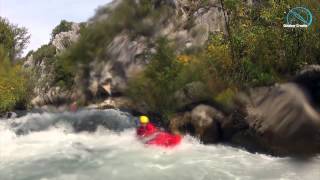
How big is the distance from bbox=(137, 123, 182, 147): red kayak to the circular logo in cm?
541

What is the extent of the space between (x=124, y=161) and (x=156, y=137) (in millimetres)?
1761

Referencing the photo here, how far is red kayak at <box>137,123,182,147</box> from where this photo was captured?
12617 millimetres

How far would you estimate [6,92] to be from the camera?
2322 centimetres

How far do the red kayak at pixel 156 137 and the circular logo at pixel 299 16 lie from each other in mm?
5407

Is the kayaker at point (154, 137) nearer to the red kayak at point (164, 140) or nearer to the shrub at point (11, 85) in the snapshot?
the red kayak at point (164, 140)

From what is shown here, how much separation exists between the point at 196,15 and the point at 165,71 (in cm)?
860

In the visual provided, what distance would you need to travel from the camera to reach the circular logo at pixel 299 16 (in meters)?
13.9

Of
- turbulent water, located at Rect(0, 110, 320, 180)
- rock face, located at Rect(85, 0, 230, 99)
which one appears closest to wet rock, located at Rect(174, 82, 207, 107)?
turbulent water, located at Rect(0, 110, 320, 180)

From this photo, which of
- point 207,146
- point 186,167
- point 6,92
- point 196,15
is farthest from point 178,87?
point 6,92

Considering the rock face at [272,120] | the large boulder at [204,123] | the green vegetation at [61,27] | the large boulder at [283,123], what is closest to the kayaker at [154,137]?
the large boulder at [204,123]

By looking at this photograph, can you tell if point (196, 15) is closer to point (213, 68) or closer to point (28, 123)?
point (213, 68)

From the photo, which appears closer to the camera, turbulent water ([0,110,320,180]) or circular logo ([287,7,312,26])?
turbulent water ([0,110,320,180])

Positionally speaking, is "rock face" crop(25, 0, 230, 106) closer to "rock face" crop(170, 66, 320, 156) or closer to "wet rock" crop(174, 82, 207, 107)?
"wet rock" crop(174, 82, 207, 107)

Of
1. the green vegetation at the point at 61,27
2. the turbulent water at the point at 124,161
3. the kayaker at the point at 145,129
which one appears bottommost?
the turbulent water at the point at 124,161
